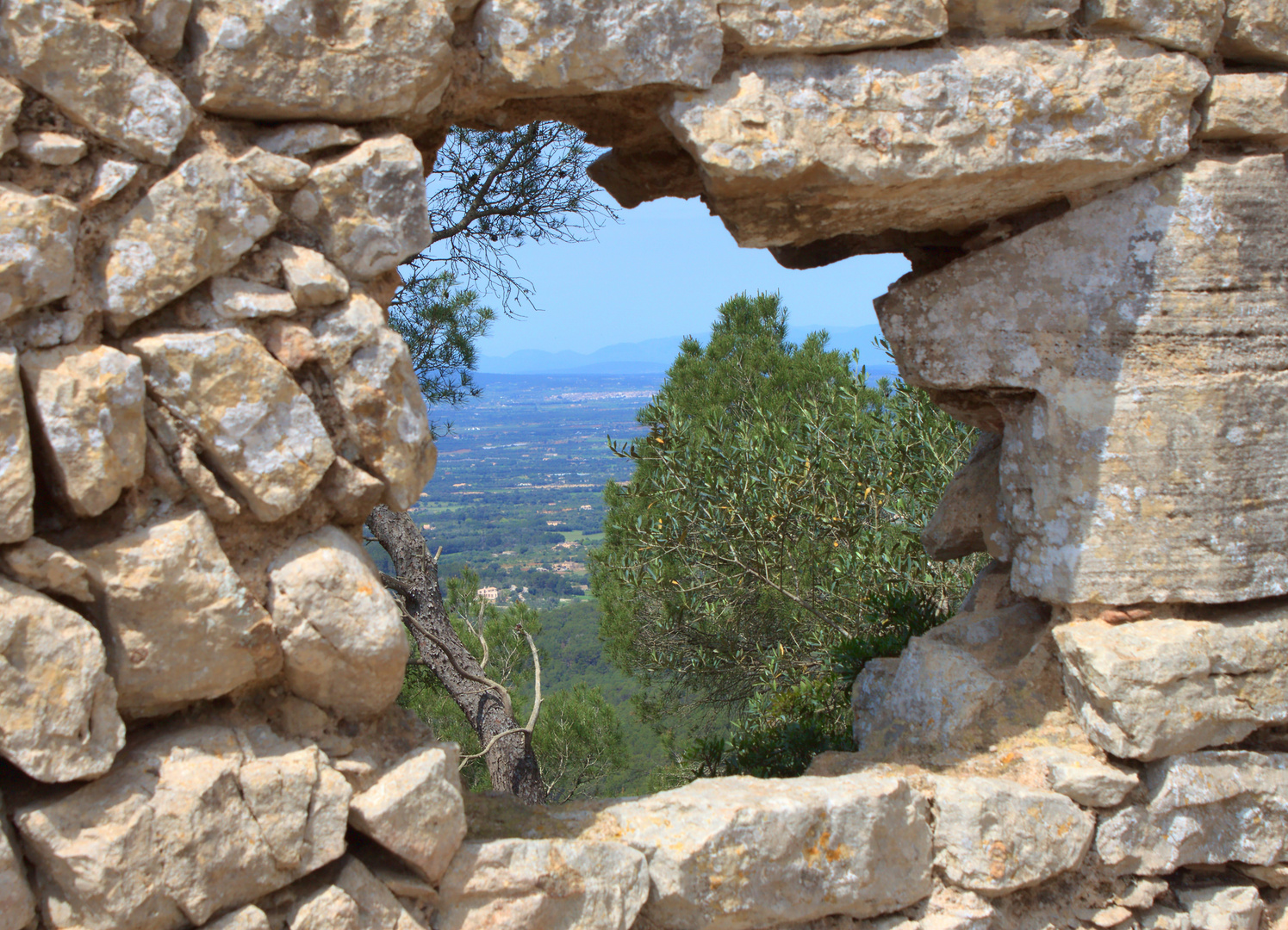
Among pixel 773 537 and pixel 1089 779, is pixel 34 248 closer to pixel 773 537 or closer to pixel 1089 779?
pixel 1089 779

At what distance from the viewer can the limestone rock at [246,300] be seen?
2271mm

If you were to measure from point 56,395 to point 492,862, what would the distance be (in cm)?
147

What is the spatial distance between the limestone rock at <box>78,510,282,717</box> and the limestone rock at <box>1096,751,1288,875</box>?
2588 mm

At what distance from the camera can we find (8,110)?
2008 mm

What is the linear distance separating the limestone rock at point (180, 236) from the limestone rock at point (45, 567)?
501mm

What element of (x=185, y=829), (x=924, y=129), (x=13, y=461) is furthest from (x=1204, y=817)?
(x=13, y=461)

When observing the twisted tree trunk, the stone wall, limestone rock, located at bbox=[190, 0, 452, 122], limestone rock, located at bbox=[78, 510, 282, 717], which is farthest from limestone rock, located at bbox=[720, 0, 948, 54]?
the twisted tree trunk

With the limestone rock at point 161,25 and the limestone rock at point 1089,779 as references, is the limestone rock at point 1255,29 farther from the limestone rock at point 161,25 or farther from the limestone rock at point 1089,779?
the limestone rock at point 161,25

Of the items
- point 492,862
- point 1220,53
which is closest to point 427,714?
point 492,862

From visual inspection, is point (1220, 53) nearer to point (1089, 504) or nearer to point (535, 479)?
point (1089, 504)

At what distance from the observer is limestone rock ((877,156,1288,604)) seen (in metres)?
3.04

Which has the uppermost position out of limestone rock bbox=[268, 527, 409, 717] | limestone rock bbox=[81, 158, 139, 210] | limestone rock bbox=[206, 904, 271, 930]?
limestone rock bbox=[81, 158, 139, 210]

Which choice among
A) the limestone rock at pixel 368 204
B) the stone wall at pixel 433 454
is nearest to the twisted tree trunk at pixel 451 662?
the stone wall at pixel 433 454

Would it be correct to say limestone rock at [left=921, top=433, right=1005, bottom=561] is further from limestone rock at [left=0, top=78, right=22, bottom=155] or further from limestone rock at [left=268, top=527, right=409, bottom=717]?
limestone rock at [left=0, top=78, right=22, bottom=155]
